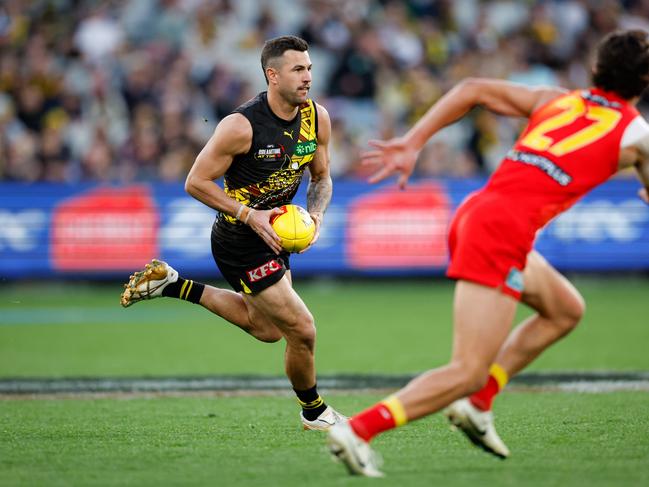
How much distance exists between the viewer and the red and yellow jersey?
5.68 metres

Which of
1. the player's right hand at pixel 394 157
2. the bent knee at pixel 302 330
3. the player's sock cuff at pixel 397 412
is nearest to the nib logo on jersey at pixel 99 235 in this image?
the bent knee at pixel 302 330

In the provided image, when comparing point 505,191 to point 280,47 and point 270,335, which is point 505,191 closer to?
point 280,47

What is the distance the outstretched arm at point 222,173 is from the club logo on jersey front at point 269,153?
0.53 ft

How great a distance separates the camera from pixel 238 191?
7.66 metres

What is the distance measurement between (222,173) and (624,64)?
286cm

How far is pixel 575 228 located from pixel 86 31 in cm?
953

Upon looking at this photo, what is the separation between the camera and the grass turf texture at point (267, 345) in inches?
442

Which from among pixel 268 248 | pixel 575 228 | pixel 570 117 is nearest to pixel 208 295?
pixel 268 248

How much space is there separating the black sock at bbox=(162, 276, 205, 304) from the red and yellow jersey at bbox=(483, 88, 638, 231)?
10.2 feet

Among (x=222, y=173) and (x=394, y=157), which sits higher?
(x=394, y=157)

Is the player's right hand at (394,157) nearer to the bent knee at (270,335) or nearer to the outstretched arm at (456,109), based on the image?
the outstretched arm at (456,109)

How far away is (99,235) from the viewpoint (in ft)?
58.9

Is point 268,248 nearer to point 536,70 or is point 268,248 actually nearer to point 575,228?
point 575,228

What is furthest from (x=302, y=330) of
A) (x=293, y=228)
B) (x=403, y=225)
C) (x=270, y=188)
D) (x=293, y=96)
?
(x=403, y=225)
